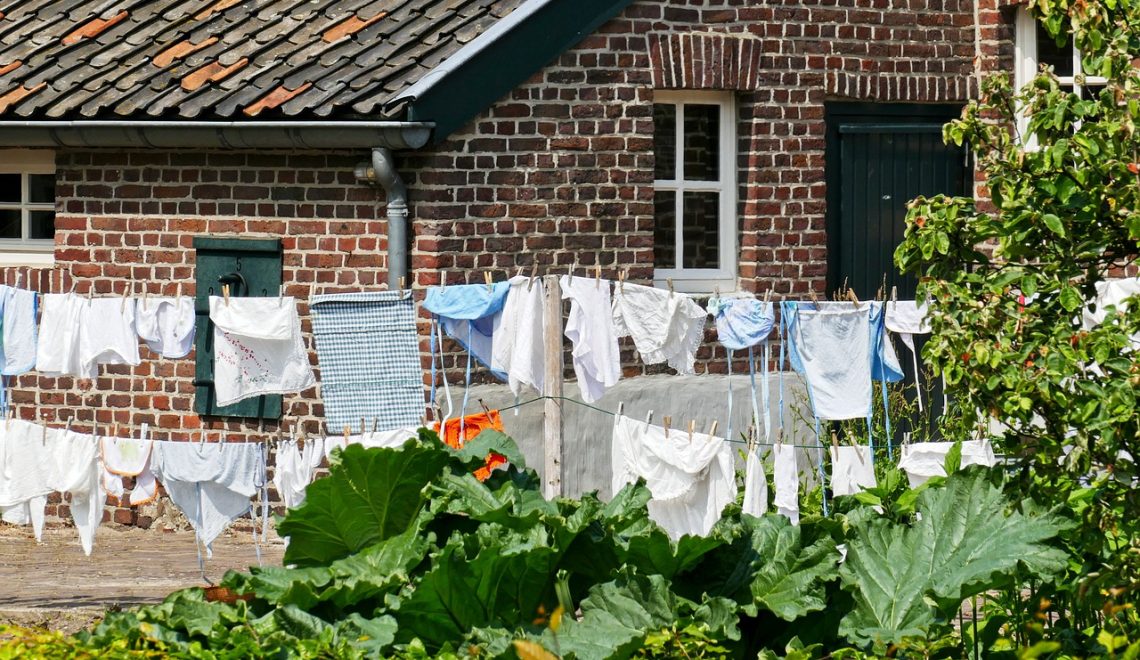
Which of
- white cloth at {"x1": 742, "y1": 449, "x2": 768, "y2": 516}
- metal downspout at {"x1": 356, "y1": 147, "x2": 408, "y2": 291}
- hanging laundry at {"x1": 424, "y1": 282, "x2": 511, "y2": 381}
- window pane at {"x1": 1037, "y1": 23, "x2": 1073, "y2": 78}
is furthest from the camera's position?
window pane at {"x1": 1037, "y1": 23, "x2": 1073, "y2": 78}

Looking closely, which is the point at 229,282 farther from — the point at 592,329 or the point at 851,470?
the point at 851,470

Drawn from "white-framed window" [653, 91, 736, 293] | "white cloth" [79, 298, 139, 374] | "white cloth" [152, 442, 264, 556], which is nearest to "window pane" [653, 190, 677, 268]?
"white-framed window" [653, 91, 736, 293]

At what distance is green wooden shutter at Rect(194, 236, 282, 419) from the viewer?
9680mm

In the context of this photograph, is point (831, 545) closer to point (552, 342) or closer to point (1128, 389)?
point (1128, 389)

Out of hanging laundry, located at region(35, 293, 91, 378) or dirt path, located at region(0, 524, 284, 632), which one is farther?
hanging laundry, located at region(35, 293, 91, 378)

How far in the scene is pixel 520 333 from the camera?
809 centimetres

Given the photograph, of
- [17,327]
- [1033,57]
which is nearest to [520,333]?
[17,327]

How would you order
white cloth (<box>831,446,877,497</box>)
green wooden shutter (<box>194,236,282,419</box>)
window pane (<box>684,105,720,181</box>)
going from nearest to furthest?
white cloth (<box>831,446,877,497</box>) < green wooden shutter (<box>194,236,282,419</box>) < window pane (<box>684,105,720,181</box>)

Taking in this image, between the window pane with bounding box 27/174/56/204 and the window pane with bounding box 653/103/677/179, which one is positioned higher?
the window pane with bounding box 653/103/677/179

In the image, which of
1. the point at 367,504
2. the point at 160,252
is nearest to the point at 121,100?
the point at 160,252

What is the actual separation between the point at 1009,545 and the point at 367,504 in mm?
2192

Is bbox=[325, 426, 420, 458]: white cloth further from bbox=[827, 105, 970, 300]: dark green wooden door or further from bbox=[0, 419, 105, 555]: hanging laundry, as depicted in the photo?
bbox=[827, 105, 970, 300]: dark green wooden door

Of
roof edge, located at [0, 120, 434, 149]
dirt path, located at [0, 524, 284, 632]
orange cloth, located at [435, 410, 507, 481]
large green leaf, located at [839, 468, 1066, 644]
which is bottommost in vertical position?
dirt path, located at [0, 524, 284, 632]

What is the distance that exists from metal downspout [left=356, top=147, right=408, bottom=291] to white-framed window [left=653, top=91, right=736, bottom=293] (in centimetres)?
176
